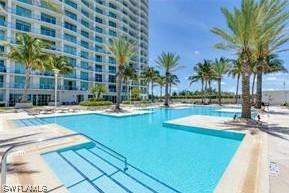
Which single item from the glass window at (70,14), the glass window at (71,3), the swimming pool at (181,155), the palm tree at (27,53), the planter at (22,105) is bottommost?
the swimming pool at (181,155)

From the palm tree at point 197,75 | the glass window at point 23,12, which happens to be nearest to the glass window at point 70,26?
the glass window at point 23,12

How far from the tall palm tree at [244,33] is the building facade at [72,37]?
27.2 m

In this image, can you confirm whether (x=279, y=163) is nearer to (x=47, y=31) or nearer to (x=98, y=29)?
(x=47, y=31)

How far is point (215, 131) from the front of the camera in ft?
45.9

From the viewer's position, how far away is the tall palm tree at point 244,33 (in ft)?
57.8

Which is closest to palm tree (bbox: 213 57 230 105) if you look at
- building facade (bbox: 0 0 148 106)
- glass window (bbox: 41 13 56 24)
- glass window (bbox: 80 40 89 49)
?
building facade (bbox: 0 0 148 106)

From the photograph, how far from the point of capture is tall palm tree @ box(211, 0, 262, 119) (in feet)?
57.8

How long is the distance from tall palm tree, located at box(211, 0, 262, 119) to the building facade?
2716 centimetres

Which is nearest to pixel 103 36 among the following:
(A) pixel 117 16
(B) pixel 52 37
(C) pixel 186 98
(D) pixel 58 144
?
(A) pixel 117 16

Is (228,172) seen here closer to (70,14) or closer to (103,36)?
(70,14)

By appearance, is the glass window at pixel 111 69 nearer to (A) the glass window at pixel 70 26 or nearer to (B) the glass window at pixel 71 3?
(A) the glass window at pixel 70 26

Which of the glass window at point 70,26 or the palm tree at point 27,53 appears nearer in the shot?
the palm tree at point 27,53

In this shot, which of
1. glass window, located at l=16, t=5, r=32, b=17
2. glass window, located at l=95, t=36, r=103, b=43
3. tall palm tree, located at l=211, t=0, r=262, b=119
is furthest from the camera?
glass window, located at l=95, t=36, r=103, b=43

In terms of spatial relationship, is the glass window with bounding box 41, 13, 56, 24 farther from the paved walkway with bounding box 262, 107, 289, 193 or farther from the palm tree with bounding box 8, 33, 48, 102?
the paved walkway with bounding box 262, 107, 289, 193
